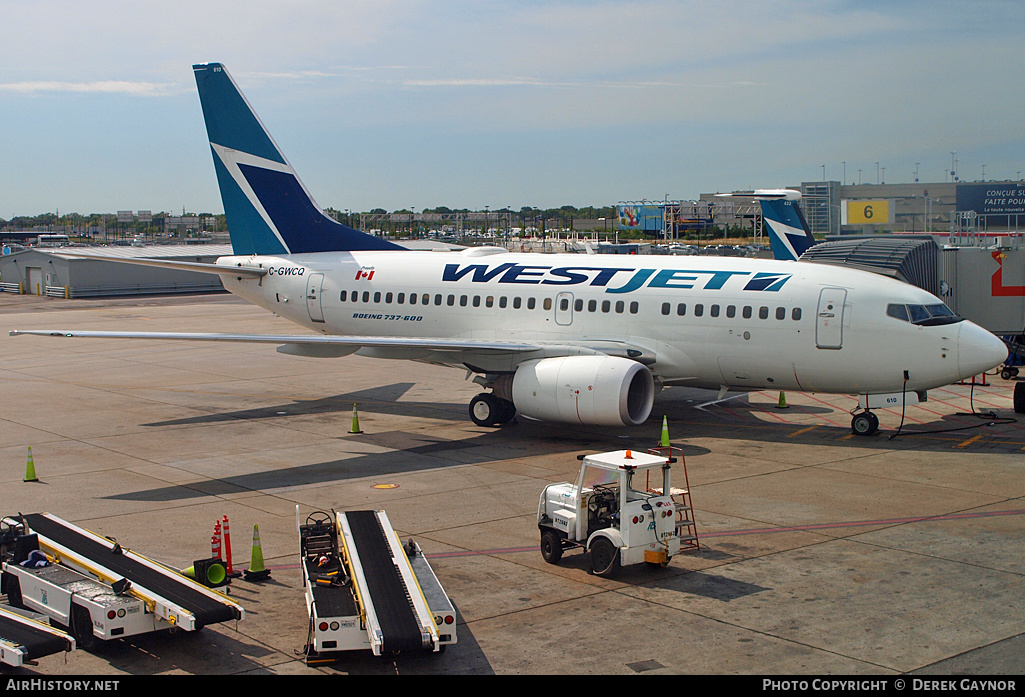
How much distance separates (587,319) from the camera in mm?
26453

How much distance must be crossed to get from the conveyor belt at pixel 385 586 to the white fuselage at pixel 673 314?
485 inches

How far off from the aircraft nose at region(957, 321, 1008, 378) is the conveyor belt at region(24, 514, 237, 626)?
18290mm

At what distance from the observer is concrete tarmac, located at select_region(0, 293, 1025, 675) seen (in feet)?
39.0

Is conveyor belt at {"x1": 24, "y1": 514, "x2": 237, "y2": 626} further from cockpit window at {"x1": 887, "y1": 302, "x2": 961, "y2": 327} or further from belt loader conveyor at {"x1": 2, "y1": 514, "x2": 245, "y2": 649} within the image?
cockpit window at {"x1": 887, "y1": 302, "x2": 961, "y2": 327}

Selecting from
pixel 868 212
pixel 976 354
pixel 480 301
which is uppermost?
pixel 868 212

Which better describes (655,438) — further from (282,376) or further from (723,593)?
(282,376)

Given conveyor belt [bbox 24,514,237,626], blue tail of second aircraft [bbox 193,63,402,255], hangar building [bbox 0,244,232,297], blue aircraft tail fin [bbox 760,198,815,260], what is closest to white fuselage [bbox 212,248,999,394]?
blue tail of second aircraft [bbox 193,63,402,255]

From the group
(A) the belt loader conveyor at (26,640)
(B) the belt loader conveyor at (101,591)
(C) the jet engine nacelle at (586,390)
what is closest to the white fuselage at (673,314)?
(C) the jet engine nacelle at (586,390)

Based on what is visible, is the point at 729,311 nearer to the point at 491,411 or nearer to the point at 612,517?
the point at 491,411

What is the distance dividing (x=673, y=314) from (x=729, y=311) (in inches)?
58.4

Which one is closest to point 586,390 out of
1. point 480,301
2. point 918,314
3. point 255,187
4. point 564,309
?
point 564,309

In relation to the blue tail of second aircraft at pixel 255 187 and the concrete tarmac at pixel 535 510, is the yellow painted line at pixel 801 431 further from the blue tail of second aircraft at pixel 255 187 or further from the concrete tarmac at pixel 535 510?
the blue tail of second aircraft at pixel 255 187

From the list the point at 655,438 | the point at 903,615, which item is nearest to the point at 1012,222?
the point at 655,438
